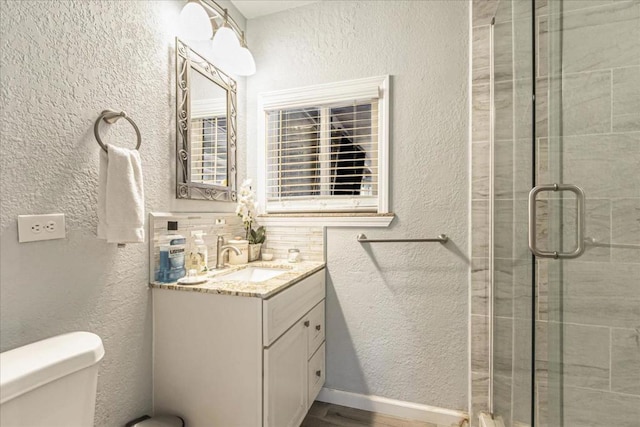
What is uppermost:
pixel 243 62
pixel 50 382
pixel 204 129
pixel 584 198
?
pixel 243 62

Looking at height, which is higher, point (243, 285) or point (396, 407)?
point (243, 285)

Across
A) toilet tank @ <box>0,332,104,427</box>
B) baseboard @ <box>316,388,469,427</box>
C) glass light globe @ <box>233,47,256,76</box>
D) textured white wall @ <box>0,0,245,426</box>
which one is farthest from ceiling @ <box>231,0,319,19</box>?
baseboard @ <box>316,388,469,427</box>

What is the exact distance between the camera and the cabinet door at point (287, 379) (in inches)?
47.7

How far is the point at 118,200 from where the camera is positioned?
1088 mm

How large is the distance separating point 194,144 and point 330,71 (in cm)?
96

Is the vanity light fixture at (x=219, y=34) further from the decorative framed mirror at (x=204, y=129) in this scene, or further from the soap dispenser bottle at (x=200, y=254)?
the soap dispenser bottle at (x=200, y=254)

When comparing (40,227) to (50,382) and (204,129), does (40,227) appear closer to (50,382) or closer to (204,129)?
(50,382)

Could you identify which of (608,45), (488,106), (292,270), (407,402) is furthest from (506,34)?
(407,402)

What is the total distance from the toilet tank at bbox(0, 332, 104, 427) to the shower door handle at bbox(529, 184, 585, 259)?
1.44 meters

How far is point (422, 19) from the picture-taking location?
1.73m

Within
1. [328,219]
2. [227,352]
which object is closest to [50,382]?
[227,352]

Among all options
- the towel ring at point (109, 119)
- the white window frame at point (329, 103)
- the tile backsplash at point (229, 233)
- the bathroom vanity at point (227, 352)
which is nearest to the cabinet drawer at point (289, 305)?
the bathroom vanity at point (227, 352)

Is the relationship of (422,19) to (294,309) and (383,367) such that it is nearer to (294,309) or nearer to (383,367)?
(294,309)

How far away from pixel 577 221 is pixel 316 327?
1.31 m
